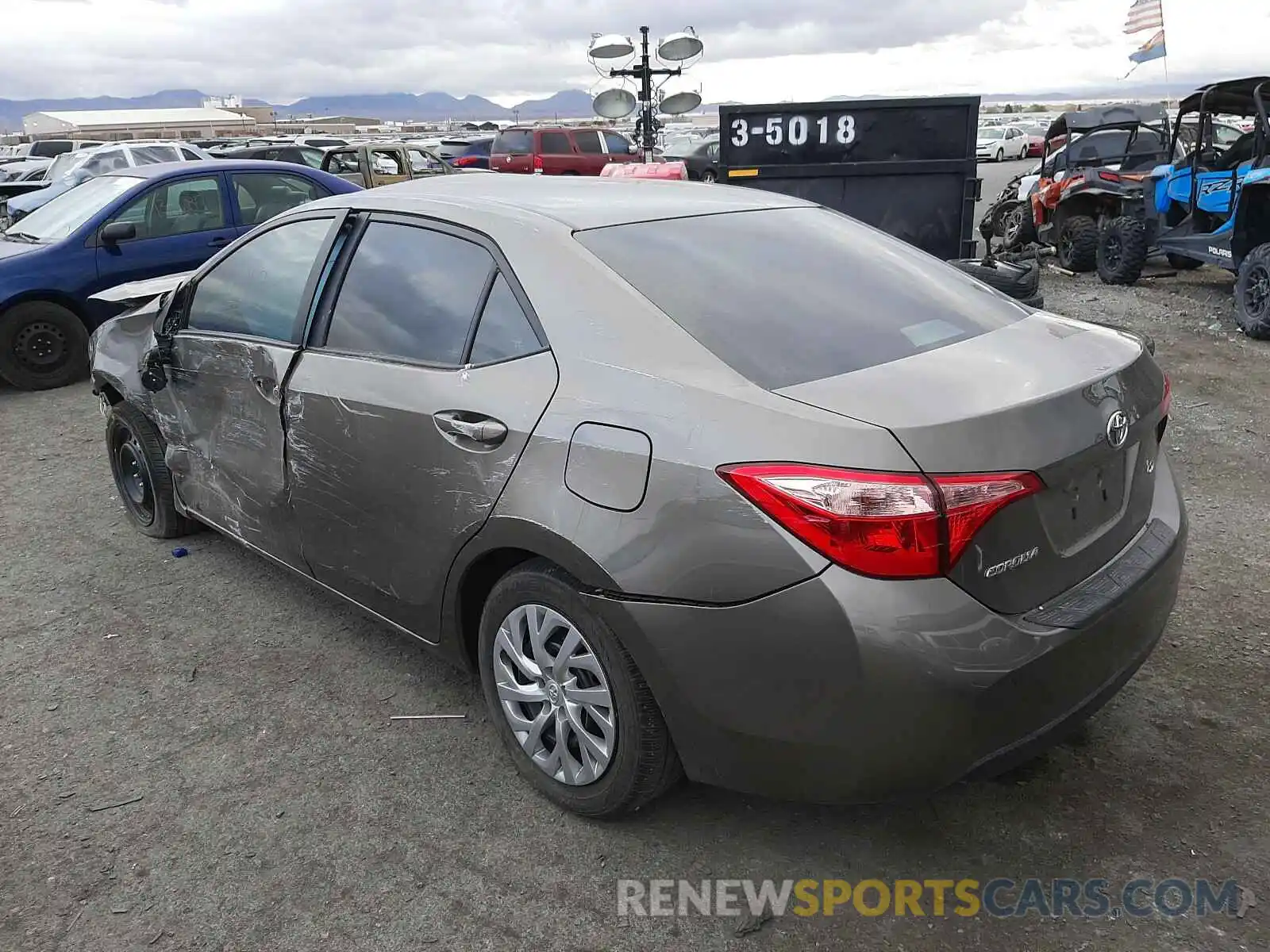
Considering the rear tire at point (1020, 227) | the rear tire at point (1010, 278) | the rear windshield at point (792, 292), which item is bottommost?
the rear tire at point (1020, 227)

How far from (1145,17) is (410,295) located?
16752 mm

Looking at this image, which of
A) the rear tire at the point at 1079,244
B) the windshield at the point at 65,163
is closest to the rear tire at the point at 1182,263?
the rear tire at the point at 1079,244

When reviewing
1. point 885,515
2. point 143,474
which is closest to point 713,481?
point 885,515

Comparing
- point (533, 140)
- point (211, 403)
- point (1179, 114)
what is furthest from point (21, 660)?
point (533, 140)

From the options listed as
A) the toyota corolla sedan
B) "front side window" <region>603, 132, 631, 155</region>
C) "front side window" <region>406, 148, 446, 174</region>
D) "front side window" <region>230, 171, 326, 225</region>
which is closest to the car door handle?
the toyota corolla sedan

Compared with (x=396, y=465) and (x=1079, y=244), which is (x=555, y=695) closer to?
(x=396, y=465)

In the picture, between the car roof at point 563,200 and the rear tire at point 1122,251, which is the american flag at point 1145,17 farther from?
the car roof at point 563,200

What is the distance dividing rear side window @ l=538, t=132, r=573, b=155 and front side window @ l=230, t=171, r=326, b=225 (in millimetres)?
14387

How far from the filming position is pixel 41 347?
306 inches

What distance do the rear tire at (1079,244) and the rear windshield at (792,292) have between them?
960 cm

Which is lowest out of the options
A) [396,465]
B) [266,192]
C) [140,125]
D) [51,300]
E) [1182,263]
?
[1182,263]

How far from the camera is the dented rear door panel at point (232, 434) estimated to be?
134 inches

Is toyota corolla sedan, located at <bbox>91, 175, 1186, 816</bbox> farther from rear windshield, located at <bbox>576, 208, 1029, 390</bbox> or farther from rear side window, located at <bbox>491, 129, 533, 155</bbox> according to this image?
rear side window, located at <bbox>491, 129, 533, 155</bbox>

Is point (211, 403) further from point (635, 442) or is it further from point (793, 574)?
point (793, 574)
